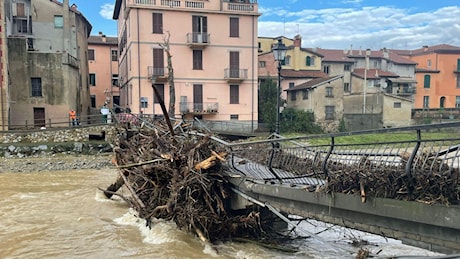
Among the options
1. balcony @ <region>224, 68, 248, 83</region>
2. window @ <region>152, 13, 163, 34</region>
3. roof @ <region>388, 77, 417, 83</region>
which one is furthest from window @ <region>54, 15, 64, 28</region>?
roof @ <region>388, 77, 417, 83</region>

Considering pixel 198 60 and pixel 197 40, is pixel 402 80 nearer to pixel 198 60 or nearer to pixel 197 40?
pixel 198 60

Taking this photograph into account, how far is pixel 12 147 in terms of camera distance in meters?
27.0

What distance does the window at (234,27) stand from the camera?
36.2m

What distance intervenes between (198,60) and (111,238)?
28.4 m

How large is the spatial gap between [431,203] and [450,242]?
21.0 inches

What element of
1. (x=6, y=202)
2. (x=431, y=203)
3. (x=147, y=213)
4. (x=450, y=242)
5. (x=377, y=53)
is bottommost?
(x=6, y=202)

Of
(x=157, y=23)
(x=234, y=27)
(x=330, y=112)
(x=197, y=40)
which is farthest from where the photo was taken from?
(x=330, y=112)

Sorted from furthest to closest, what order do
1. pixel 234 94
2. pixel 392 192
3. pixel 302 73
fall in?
pixel 302 73 → pixel 234 94 → pixel 392 192

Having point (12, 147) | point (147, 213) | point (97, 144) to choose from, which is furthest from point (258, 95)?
point (147, 213)

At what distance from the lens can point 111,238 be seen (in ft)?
29.7

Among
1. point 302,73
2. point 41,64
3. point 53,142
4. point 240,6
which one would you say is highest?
point 240,6

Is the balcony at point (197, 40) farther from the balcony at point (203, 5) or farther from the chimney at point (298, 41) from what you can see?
the chimney at point (298, 41)

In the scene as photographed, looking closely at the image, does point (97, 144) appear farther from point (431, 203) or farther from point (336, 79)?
point (431, 203)

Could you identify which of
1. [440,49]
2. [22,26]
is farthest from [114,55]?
[440,49]
